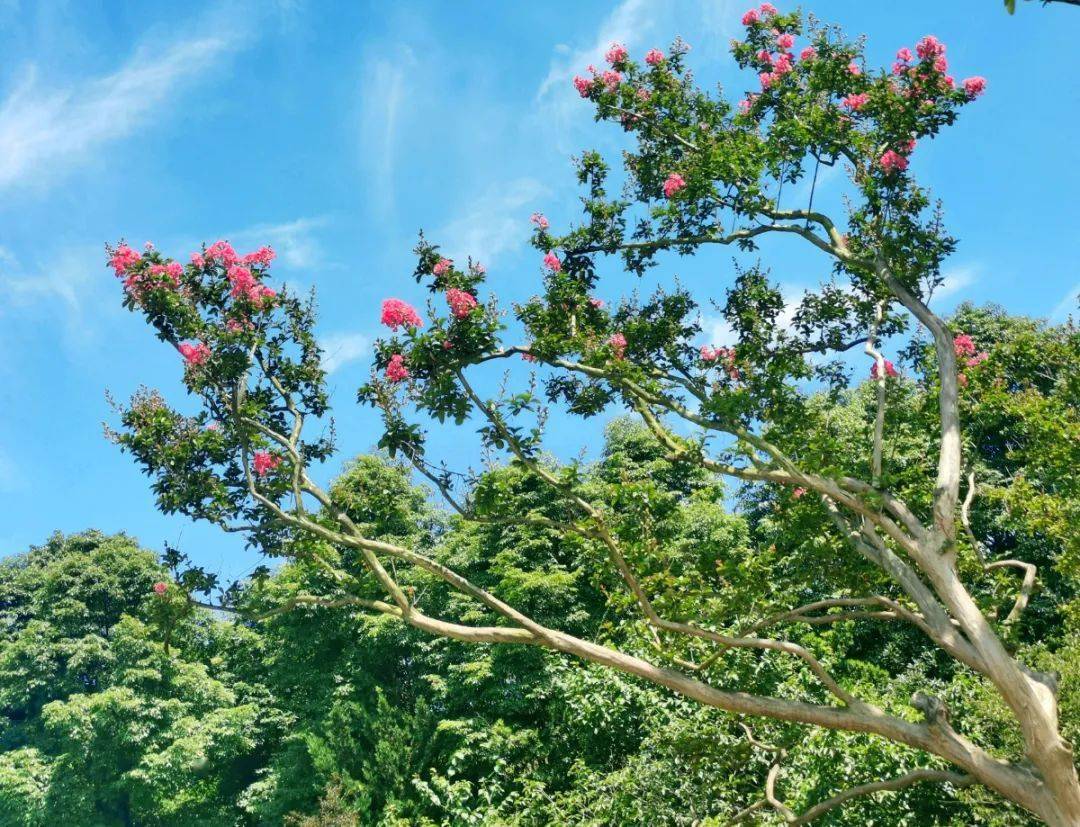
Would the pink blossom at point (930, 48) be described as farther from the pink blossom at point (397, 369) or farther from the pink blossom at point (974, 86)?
the pink blossom at point (397, 369)

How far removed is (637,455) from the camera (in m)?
26.7

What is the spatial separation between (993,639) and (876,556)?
1.25m

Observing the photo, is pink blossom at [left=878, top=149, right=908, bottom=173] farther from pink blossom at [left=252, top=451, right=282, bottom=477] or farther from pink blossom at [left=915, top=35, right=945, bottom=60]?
pink blossom at [left=252, top=451, right=282, bottom=477]

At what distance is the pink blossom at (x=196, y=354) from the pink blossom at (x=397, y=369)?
1.89 metres

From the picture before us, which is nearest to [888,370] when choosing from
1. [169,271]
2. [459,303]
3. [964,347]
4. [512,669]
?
[964,347]

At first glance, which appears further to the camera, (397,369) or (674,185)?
(674,185)

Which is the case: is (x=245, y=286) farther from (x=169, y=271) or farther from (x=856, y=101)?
(x=856, y=101)

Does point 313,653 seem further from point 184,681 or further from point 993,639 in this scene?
point 993,639

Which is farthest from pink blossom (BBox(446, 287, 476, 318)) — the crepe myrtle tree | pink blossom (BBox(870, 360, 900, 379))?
pink blossom (BBox(870, 360, 900, 379))

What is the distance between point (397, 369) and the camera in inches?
304

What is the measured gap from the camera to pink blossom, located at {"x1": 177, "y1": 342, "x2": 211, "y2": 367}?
27.2 feet

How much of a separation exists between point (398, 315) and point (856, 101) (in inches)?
225

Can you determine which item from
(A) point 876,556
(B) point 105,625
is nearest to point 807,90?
(A) point 876,556

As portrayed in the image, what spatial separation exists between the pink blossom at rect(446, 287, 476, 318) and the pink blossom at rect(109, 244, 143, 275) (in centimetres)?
302
